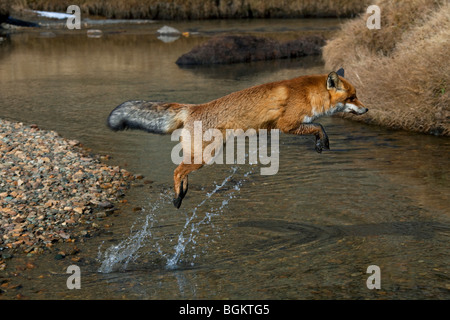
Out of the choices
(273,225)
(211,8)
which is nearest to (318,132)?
(273,225)

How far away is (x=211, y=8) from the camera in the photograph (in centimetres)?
4241

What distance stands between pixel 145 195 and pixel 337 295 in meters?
4.35

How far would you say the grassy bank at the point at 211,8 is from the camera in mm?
41969

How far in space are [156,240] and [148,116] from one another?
1.78 meters

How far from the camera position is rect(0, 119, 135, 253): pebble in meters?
9.05

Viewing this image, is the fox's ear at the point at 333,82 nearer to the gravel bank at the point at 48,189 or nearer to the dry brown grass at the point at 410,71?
the gravel bank at the point at 48,189

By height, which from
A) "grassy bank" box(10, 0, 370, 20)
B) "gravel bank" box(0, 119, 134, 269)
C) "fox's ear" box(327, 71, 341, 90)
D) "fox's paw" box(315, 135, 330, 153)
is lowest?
"gravel bank" box(0, 119, 134, 269)

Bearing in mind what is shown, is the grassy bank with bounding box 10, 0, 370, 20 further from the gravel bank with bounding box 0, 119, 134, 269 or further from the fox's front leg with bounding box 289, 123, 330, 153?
the fox's front leg with bounding box 289, 123, 330, 153

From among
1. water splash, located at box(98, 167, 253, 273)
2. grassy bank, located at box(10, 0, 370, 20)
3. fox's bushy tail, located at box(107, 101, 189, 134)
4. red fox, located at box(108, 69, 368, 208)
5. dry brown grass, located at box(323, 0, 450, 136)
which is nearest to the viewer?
fox's bushy tail, located at box(107, 101, 189, 134)

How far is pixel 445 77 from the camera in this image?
1403 cm

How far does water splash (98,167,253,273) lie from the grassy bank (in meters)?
33.0

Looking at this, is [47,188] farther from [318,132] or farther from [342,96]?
[342,96]

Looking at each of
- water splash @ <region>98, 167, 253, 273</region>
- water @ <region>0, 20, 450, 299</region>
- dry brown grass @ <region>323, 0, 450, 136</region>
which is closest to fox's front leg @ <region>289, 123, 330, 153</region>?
water @ <region>0, 20, 450, 299</region>

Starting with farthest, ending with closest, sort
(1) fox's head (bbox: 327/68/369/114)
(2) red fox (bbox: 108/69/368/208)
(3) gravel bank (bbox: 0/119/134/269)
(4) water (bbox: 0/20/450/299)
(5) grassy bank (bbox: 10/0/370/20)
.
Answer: (5) grassy bank (bbox: 10/0/370/20)
(3) gravel bank (bbox: 0/119/134/269)
(1) fox's head (bbox: 327/68/369/114)
(2) red fox (bbox: 108/69/368/208)
(4) water (bbox: 0/20/450/299)
